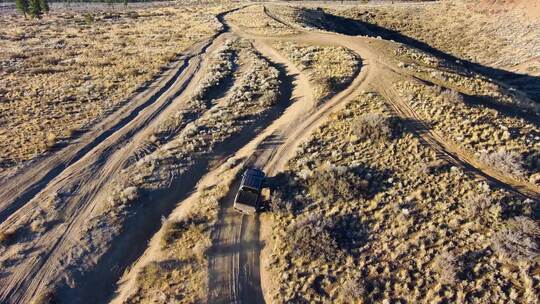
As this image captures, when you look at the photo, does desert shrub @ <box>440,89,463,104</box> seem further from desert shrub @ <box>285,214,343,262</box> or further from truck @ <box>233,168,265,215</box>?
truck @ <box>233,168,265,215</box>

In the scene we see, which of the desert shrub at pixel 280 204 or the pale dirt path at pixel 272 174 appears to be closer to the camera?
the pale dirt path at pixel 272 174

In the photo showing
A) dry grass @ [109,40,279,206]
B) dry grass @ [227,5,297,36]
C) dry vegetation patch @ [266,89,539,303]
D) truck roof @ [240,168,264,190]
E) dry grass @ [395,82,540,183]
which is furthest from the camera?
dry grass @ [227,5,297,36]

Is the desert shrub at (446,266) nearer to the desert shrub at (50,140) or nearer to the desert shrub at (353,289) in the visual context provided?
the desert shrub at (353,289)

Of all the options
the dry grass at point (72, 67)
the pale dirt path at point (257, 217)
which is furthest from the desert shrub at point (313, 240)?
the dry grass at point (72, 67)

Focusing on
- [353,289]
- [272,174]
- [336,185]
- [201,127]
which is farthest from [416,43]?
[353,289]

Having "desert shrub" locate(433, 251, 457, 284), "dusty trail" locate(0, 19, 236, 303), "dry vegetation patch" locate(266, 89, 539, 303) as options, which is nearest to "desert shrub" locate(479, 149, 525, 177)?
"dry vegetation patch" locate(266, 89, 539, 303)

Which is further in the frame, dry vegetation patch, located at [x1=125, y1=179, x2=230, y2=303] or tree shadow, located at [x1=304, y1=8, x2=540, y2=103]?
tree shadow, located at [x1=304, y1=8, x2=540, y2=103]
